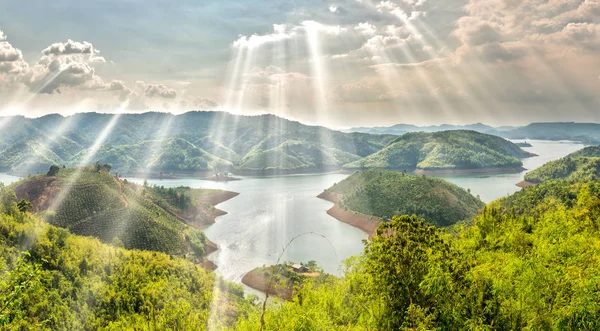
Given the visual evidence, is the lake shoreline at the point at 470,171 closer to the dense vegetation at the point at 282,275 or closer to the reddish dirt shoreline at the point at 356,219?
the reddish dirt shoreline at the point at 356,219

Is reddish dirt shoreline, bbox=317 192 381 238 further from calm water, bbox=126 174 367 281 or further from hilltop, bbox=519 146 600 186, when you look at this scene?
hilltop, bbox=519 146 600 186

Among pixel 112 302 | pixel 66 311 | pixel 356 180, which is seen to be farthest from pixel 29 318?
pixel 356 180

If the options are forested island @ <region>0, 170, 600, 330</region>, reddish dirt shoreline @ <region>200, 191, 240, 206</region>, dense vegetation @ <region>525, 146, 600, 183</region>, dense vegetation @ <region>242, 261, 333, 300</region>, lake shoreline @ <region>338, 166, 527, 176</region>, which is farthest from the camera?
lake shoreline @ <region>338, 166, 527, 176</region>

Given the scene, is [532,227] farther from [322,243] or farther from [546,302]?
[322,243]

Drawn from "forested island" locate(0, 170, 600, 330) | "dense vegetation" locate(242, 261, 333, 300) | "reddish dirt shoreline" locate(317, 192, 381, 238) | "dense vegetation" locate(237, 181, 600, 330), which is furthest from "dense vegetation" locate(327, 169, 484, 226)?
"dense vegetation" locate(237, 181, 600, 330)

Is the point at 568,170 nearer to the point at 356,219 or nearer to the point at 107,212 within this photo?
the point at 356,219

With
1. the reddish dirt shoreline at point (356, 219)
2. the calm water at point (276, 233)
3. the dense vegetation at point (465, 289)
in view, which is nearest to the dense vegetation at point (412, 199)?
the reddish dirt shoreline at point (356, 219)

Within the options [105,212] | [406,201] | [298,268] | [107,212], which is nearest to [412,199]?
[406,201]
